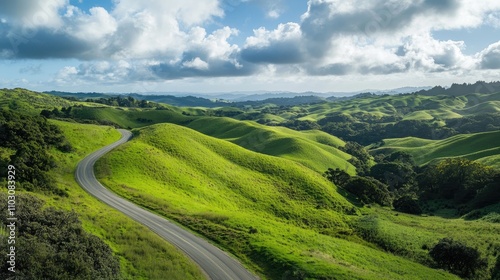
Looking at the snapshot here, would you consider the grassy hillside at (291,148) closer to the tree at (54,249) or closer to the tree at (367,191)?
the tree at (367,191)

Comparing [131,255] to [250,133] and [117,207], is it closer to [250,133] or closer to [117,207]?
[117,207]

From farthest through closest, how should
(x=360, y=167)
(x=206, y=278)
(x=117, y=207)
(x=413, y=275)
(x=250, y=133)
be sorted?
(x=250, y=133), (x=360, y=167), (x=117, y=207), (x=413, y=275), (x=206, y=278)

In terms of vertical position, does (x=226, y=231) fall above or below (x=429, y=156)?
above

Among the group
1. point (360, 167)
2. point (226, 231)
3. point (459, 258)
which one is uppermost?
point (226, 231)

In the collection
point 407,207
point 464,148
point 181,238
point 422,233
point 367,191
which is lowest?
point 407,207

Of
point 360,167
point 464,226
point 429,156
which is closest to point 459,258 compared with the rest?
point 464,226

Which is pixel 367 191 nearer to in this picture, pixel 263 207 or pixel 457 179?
pixel 263 207

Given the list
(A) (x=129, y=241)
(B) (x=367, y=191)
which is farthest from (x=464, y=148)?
(A) (x=129, y=241)

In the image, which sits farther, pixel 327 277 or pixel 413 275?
pixel 413 275
